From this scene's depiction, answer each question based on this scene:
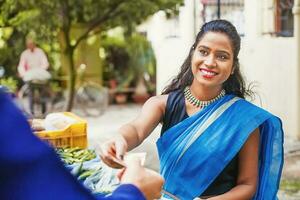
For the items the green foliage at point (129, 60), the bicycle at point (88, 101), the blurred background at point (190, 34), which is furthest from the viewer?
the green foliage at point (129, 60)

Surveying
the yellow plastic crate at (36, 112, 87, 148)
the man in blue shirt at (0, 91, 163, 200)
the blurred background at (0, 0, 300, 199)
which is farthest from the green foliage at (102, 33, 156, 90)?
the man in blue shirt at (0, 91, 163, 200)

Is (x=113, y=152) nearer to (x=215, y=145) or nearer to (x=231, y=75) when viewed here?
(x=215, y=145)

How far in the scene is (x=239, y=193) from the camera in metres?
2.14

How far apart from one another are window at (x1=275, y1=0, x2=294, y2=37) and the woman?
6.21 m

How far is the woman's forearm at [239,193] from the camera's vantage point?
6.99ft

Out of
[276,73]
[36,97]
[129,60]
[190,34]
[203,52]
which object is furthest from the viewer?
[129,60]

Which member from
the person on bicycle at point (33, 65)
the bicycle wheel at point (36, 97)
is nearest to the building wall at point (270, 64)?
the person on bicycle at point (33, 65)

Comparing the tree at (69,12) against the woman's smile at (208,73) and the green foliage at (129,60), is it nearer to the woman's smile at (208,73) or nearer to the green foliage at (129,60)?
the green foliage at (129,60)

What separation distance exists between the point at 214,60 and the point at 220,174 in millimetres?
444

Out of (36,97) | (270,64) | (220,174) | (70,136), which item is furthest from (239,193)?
(36,97)

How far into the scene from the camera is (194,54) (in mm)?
2285

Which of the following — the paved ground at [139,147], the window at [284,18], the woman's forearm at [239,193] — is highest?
the window at [284,18]


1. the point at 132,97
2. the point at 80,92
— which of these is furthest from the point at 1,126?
the point at 132,97

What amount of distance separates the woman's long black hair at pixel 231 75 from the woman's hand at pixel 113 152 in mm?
614
